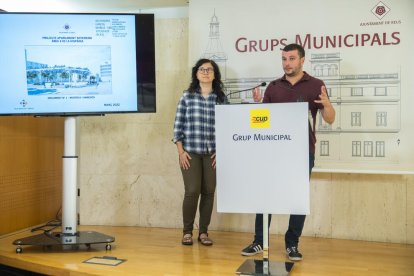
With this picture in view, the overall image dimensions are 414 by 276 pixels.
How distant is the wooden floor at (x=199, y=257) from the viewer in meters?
3.02

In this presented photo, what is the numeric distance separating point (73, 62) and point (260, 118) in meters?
1.56

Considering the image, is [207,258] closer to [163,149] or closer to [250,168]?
[250,168]

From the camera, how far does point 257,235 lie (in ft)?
11.0

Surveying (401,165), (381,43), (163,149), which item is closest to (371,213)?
(401,165)

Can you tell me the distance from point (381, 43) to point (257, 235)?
175 centimetres

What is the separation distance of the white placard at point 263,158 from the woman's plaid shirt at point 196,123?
0.82 meters

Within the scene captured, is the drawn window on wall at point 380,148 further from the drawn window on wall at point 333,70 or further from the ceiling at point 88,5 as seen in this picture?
the ceiling at point 88,5

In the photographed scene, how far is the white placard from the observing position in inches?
105

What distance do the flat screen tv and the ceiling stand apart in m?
0.82

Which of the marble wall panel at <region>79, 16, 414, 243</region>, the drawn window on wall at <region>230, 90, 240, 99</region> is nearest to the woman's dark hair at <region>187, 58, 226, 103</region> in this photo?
the drawn window on wall at <region>230, 90, 240, 99</region>

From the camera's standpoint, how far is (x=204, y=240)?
3668 mm

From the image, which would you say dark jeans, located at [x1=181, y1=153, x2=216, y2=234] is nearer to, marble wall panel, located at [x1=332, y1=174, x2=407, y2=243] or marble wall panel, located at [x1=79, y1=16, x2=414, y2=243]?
marble wall panel, located at [x1=79, y1=16, x2=414, y2=243]

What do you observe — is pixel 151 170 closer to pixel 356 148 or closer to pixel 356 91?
pixel 356 148

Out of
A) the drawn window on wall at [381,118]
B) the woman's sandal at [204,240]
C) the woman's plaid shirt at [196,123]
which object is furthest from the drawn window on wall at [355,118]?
the woman's sandal at [204,240]
